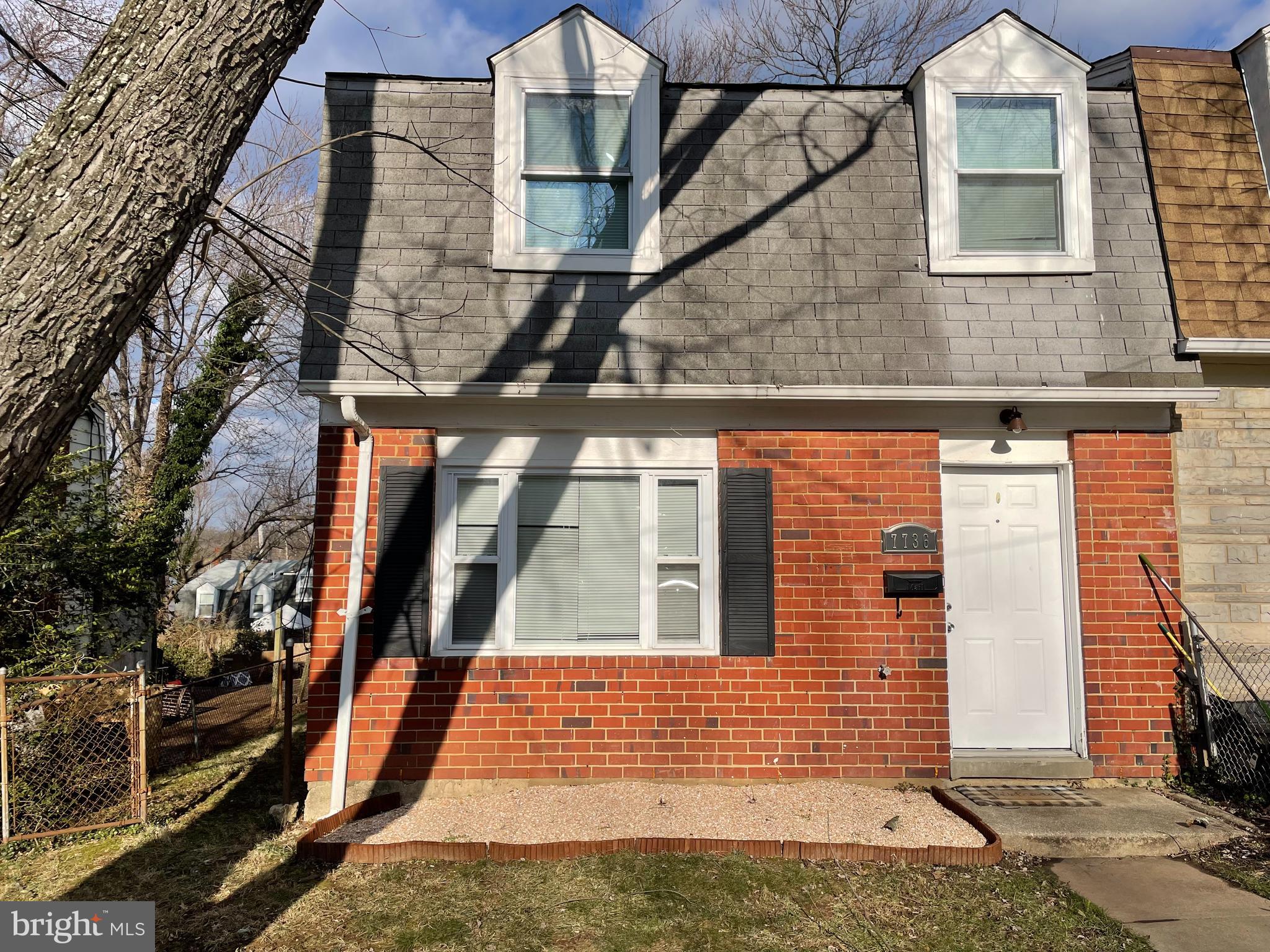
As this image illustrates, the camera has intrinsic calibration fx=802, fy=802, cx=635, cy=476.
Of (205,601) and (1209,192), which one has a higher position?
(1209,192)

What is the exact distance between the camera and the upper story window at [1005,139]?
668 centimetres

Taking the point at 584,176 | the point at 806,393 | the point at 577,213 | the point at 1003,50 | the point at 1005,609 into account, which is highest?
the point at 1003,50

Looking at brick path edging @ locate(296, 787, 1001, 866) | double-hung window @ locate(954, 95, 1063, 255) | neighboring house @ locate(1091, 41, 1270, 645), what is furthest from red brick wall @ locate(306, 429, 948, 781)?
double-hung window @ locate(954, 95, 1063, 255)

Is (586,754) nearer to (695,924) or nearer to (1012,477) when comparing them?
(695,924)

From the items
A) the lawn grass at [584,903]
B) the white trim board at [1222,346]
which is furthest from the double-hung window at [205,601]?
the white trim board at [1222,346]

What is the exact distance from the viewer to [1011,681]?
638 centimetres

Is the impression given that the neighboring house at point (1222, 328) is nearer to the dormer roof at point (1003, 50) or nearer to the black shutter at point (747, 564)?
the dormer roof at point (1003, 50)

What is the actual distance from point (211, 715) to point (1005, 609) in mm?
9620

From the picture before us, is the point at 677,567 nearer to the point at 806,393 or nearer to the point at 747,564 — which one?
the point at 747,564

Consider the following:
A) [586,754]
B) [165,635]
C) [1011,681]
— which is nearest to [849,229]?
[1011,681]

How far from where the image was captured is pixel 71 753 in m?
5.87

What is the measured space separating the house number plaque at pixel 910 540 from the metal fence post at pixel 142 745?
18.7ft

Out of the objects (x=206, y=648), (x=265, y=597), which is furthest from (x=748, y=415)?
(x=265, y=597)

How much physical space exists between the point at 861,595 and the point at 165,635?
15.0 meters
